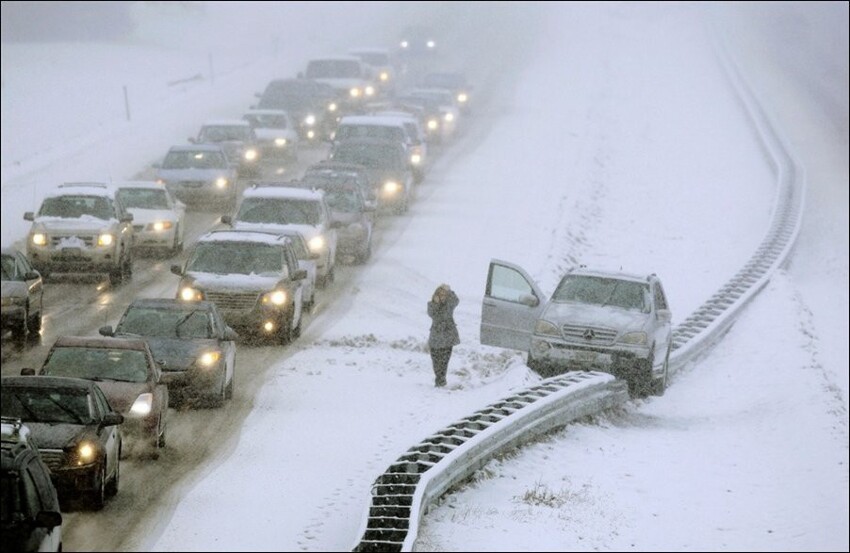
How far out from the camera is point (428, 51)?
273 feet

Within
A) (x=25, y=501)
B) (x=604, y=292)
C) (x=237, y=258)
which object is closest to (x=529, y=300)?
(x=604, y=292)

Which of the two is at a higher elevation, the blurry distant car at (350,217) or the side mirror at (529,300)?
the side mirror at (529,300)

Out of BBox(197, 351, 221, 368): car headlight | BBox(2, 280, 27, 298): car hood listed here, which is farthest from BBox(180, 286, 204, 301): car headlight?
BBox(197, 351, 221, 368): car headlight

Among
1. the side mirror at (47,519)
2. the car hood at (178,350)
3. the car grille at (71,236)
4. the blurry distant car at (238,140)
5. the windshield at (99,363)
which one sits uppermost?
the side mirror at (47,519)

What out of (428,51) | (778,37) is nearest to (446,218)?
(428,51)

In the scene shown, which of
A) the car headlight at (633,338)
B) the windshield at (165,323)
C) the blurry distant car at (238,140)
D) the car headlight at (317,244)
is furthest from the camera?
the blurry distant car at (238,140)

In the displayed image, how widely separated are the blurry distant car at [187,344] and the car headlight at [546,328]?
14.6ft

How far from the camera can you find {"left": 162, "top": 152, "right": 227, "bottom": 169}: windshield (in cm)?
3788

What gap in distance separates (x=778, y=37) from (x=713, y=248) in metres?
57.8

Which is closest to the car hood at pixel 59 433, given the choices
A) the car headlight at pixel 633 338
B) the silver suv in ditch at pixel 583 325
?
the silver suv in ditch at pixel 583 325

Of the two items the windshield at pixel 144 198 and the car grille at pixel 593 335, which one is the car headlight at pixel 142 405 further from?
the windshield at pixel 144 198

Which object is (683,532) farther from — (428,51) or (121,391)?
(428,51)

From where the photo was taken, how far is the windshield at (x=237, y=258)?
79.3 feet

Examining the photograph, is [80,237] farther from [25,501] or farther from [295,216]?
[25,501]
